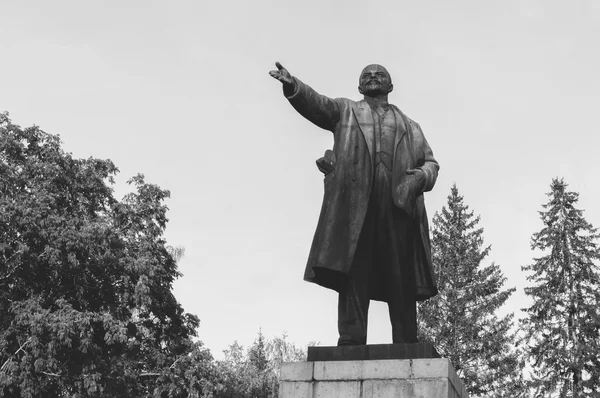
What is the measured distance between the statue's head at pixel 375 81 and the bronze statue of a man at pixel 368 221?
1.30 ft

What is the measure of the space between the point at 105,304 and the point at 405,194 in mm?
22825

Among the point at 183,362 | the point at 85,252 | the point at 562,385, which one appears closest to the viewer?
the point at 85,252

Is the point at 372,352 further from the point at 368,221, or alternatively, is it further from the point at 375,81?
the point at 375,81

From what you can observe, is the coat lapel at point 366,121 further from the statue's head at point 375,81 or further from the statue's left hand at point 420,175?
the statue's left hand at point 420,175

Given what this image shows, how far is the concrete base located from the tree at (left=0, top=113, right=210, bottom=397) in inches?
723

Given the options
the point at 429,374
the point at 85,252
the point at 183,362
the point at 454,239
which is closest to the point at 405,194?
the point at 429,374

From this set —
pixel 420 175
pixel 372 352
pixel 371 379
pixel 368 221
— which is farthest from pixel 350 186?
pixel 371 379

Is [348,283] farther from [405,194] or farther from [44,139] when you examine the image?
[44,139]

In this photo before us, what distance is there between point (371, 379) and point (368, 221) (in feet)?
5.09

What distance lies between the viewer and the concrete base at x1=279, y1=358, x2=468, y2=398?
21.1ft

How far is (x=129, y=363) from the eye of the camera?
28094 mm

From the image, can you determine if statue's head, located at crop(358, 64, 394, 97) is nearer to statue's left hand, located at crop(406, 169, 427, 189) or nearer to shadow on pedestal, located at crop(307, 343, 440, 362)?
Result: statue's left hand, located at crop(406, 169, 427, 189)

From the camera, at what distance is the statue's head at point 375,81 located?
798 cm

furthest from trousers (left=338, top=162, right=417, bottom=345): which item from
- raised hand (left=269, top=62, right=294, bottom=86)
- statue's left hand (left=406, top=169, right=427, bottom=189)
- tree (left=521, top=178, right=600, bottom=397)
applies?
tree (left=521, top=178, right=600, bottom=397)
